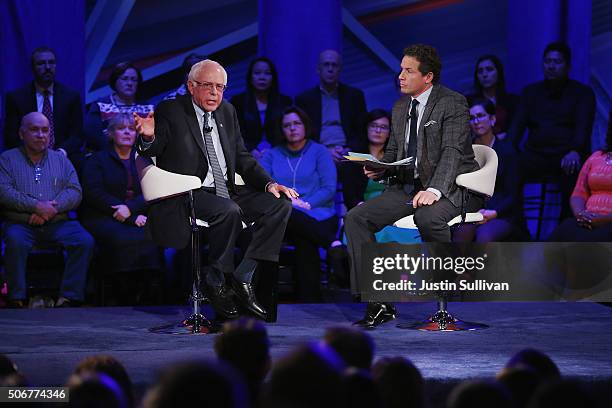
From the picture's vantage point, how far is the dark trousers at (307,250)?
6.20m

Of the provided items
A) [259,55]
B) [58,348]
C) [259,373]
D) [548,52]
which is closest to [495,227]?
[548,52]

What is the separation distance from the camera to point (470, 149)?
4660 mm

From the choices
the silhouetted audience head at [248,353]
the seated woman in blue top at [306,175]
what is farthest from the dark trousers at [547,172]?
the silhouetted audience head at [248,353]

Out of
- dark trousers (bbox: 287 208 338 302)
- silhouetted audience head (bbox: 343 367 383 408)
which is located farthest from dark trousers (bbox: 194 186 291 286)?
silhouetted audience head (bbox: 343 367 383 408)

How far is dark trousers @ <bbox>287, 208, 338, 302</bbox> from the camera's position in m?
6.20

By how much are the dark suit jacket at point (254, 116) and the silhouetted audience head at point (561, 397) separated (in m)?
5.16

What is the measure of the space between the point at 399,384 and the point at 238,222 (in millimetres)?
2526

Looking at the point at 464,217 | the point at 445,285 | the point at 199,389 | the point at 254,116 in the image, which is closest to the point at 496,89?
the point at 254,116

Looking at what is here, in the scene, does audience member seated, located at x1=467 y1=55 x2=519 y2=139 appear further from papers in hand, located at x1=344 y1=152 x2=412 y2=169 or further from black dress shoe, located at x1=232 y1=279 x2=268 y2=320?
black dress shoe, located at x1=232 y1=279 x2=268 y2=320

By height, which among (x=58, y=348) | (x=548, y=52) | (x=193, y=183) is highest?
(x=548, y=52)

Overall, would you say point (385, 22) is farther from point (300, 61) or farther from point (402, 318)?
point (402, 318)

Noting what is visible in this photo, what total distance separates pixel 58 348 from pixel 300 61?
13.7 ft

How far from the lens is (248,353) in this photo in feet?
6.23

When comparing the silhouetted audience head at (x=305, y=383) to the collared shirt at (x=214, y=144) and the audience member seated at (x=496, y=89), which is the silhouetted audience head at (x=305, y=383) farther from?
the audience member seated at (x=496, y=89)
